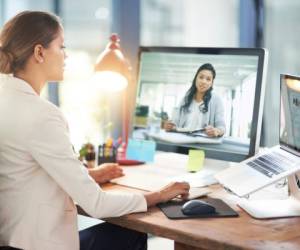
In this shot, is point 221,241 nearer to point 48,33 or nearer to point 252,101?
point 252,101

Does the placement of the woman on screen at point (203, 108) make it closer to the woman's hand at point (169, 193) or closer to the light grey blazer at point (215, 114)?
the light grey blazer at point (215, 114)

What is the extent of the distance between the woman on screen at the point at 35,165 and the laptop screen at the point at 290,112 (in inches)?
19.8

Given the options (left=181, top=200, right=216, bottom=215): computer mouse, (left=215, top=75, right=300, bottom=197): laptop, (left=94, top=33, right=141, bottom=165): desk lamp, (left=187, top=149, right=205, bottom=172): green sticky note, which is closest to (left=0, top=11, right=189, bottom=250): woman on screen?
(left=181, top=200, right=216, bottom=215): computer mouse

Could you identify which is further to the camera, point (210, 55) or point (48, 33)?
point (210, 55)

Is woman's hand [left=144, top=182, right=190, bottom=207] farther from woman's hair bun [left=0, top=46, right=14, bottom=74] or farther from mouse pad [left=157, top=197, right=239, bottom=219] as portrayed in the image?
woman's hair bun [left=0, top=46, right=14, bottom=74]

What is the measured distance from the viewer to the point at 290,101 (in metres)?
1.69

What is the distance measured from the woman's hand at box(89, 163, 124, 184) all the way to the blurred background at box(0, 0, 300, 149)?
648mm

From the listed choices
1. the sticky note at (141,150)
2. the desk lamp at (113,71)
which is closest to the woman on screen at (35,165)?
the sticky note at (141,150)

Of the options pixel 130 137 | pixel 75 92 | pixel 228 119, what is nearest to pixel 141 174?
pixel 130 137

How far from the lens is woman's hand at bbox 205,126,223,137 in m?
1.98

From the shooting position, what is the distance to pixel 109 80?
2365 millimetres

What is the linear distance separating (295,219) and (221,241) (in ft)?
1.00

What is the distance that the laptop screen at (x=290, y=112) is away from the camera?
1.65m

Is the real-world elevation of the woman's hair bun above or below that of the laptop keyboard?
above
